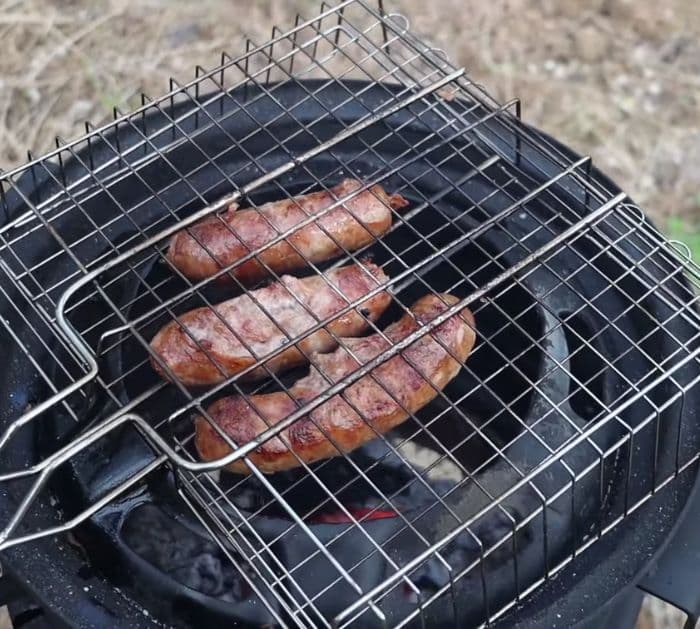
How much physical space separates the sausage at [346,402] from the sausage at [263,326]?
0.07 metres

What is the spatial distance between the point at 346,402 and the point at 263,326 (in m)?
0.28

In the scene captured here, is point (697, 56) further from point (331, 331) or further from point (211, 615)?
point (211, 615)

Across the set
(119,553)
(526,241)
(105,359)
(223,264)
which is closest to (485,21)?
(526,241)

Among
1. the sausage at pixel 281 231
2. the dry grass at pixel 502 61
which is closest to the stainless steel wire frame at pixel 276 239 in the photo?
the sausage at pixel 281 231

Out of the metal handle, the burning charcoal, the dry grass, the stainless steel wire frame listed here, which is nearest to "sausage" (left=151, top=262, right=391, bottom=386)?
the stainless steel wire frame

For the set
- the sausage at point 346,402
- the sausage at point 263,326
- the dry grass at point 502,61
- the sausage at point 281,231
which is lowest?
the dry grass at point 502,61

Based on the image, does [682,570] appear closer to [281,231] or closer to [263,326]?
[263,326]

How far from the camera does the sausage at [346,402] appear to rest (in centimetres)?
171

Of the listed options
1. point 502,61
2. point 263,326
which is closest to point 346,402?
point 263,326

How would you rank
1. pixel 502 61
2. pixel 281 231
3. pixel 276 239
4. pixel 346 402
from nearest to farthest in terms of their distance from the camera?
pixel 346 402 < pixel 276 239 < pixel 281 231 < pixel 502 61

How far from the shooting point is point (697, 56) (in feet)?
13.8

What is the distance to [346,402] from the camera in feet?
5.57

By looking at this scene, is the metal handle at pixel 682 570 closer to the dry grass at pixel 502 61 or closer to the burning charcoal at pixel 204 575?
the burning charcoal at pixel 204 575

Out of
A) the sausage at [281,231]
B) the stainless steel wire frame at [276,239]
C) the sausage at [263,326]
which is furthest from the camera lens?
the sausage at [281,231]
